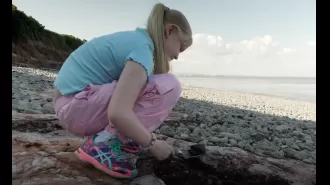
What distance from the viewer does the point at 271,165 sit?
148cm

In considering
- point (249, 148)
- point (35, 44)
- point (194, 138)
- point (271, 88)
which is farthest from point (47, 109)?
point (35, 44)

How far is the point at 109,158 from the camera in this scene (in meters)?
1.17

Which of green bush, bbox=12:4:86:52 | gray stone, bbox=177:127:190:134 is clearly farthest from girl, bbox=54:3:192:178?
green bush, bbox=12:4:86:52

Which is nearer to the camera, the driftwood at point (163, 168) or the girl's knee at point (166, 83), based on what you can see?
the driftwood at point (163, 168)

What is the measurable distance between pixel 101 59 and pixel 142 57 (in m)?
0.21

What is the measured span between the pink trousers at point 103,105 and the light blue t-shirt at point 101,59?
0.15ft

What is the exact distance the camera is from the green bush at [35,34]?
55.8 feet

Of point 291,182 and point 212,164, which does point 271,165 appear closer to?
point 291,182

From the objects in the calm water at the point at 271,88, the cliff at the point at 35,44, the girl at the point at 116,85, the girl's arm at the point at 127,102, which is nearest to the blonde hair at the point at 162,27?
the girl at the point at 116,85

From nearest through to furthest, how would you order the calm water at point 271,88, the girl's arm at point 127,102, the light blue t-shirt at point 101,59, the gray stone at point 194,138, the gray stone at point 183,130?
the girl's arm at point 127,102, the light blue t-shirt at point 101,59, the gray stone at point 194,138, the gray stone at point 183,130, the calm water at point 271,88

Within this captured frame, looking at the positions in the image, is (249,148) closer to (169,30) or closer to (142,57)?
(169,30)

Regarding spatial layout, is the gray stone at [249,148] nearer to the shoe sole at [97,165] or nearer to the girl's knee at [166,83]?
the girl's knee at [166,83]

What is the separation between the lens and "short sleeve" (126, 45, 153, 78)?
1106 millimetres
